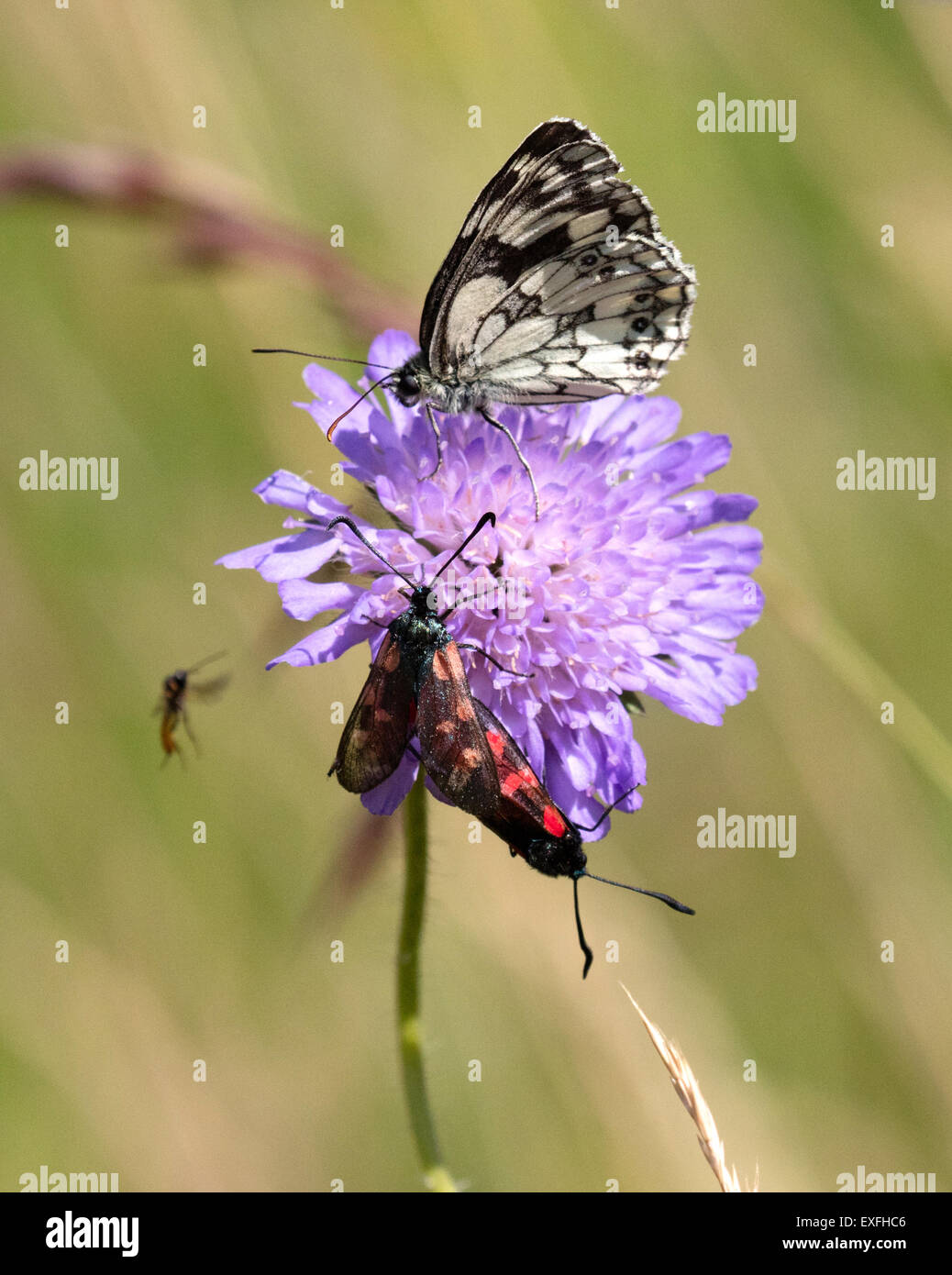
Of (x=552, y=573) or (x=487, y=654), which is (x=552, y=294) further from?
(x=487, y=654)

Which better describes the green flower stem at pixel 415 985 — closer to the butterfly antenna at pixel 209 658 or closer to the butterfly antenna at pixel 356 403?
the butterfly antenna at pixel 356 403

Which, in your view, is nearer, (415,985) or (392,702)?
(392,702)

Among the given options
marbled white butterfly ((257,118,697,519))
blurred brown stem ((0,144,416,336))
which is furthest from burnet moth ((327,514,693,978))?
blurred brown stem ((0,144,416,336))

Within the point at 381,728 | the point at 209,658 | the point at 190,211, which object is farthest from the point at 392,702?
the point at 209,658

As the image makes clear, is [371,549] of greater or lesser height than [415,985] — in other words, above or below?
above

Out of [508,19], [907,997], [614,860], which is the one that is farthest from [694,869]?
[508,19]

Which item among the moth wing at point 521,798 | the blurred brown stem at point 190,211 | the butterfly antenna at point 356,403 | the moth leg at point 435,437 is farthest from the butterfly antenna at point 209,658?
the moth wing at point 521,798

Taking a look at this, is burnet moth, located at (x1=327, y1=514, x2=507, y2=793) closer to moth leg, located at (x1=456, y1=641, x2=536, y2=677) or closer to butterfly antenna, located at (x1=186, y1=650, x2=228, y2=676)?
moth leg, located at (x1=456, y1=641, x2=536, y2=677)
